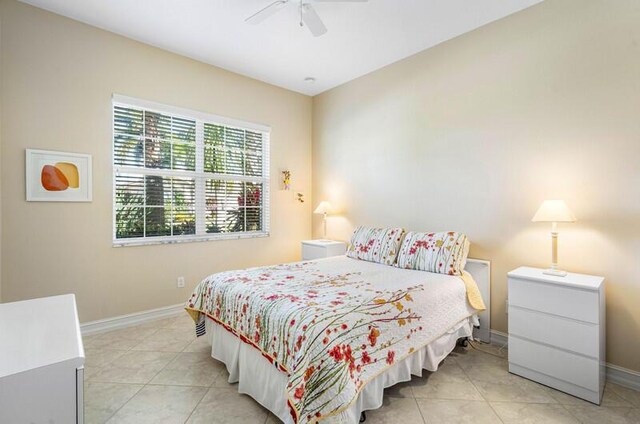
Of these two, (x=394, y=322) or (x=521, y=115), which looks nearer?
(x=394, y=322)

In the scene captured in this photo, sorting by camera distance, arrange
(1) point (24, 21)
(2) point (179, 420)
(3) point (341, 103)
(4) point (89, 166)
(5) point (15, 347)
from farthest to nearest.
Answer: (3) point (341, 103), (4) point (89, 166), (1) point (24, 21), (2) point (179, 420), (5) point (15, 347)

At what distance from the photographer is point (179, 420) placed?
1791mm

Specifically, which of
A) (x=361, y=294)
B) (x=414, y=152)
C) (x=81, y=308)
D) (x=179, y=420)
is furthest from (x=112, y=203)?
(x=414, y=152)

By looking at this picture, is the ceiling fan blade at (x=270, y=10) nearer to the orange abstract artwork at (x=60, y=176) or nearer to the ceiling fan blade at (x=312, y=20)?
the ceiling fan blade at (x=312, y=20)

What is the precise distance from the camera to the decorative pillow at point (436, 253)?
2.68 meters

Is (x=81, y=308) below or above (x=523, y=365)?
above

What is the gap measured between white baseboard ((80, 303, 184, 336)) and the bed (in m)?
1.09

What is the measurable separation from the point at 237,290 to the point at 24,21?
2940mm

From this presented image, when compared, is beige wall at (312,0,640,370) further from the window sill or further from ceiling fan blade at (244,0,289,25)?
ceiling fan blade at (244,0,289,25)

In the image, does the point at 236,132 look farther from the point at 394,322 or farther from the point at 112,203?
A: the point at 394,322

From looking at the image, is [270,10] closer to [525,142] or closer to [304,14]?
[304,14]

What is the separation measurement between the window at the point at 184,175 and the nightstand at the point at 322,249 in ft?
2.07

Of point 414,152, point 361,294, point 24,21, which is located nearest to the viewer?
point 361,294

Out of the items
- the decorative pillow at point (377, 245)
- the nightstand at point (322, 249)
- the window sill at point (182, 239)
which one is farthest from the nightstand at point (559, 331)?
the window sill at point (182, 239)
